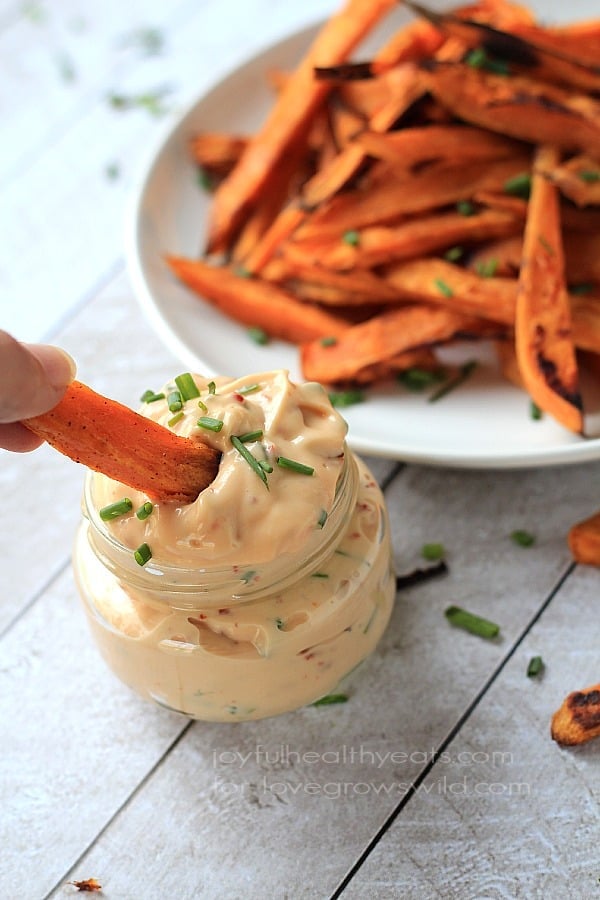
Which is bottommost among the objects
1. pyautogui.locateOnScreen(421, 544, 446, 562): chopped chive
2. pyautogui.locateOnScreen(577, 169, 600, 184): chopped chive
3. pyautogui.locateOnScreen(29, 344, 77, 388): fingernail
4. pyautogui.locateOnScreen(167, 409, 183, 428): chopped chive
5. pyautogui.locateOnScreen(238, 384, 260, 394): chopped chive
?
pyautogui.locateOnScreen(421, 544, 446, 562): chopped chive

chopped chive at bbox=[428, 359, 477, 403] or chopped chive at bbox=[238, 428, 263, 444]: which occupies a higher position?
chopped chive at bbox=[238, 428, 263, 444]

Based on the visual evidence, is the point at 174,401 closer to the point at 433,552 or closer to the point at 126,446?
the point at 126,446

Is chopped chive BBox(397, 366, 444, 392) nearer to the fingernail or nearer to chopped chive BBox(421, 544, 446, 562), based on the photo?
chopped chive BBox(421, 544, 446, 562)

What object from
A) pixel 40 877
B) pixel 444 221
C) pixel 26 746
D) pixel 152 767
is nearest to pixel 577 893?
pixel 152 767

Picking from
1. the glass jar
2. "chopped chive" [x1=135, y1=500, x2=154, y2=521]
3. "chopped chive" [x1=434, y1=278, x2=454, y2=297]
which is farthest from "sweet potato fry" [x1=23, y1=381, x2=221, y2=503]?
"chopped chive" [x1=434, y1=278, x2=454, y2=297]

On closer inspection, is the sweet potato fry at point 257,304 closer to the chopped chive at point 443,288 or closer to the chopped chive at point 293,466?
the chopped chive at point 443,288

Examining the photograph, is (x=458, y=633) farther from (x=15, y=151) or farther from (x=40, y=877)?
(x=15, y=151)

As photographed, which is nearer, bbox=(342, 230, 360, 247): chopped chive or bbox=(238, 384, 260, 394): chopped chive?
bbox=(238, 384, 260, 394): chopped chive
